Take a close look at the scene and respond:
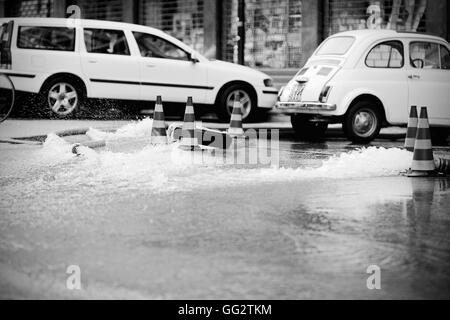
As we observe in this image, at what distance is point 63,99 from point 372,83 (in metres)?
6.18

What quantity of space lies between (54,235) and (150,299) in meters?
1.77

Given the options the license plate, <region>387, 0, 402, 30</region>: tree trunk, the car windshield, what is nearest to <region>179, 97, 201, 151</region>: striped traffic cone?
the license plate

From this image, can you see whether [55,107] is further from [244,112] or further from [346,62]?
[346,62]

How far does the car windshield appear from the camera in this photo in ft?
46.5

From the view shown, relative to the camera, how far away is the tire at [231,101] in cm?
1748

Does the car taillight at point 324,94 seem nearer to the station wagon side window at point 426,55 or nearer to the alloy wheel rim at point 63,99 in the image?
the station wagon side window at point 426,55

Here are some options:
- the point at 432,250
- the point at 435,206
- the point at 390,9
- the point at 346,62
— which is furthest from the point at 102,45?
the point at 432,250

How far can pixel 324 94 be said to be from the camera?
528 inches

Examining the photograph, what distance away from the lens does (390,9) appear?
68.5ft

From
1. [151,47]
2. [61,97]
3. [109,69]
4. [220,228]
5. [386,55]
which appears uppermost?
[151,47]

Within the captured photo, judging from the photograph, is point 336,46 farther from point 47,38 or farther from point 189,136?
point 47,38

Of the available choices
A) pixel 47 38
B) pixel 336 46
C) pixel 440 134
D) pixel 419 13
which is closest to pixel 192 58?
pixel 47 38

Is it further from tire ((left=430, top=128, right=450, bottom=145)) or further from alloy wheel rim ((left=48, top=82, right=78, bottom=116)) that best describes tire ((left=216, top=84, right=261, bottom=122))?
tire ((left=430, top=128, right=450, bottom=145))

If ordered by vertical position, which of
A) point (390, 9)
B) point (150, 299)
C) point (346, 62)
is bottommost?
point (150, 299)
